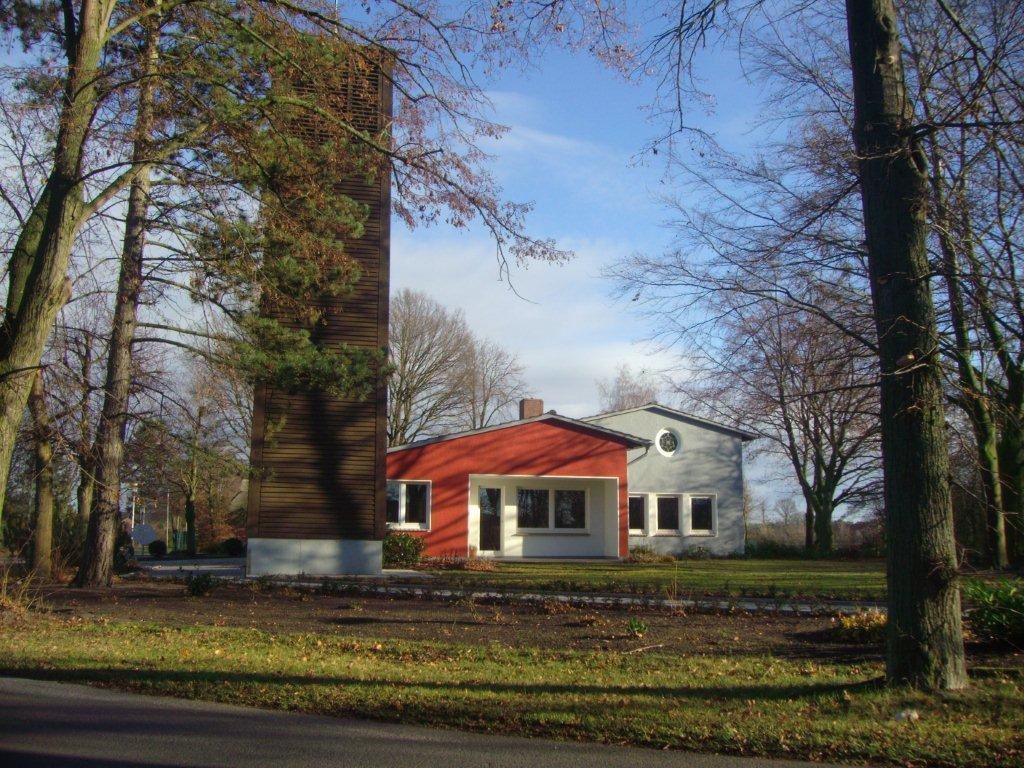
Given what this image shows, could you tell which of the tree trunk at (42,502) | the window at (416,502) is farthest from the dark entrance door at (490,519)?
the tree trunk at (42,502)

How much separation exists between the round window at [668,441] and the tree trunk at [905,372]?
2689cm

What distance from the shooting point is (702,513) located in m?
34.5

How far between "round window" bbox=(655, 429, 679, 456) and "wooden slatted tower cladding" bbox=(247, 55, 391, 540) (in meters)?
16.6

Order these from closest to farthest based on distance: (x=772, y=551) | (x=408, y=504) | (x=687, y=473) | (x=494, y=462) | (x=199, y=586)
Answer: (x=199, y=586), (x=408, y=504), (x=494, y=462), (x=687, y=473), (x=772, y=551)

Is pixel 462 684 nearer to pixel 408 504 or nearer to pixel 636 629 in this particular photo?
pixel 636 629

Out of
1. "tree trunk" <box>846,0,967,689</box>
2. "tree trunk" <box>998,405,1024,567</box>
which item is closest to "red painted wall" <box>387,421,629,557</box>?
"tree trunk" <box>998,405,1024,567</box>

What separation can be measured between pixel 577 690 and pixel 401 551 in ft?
56.0

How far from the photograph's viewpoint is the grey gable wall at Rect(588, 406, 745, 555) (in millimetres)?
33812

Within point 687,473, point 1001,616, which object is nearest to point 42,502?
point 1001,616

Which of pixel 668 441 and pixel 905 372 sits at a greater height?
pixel 668 441

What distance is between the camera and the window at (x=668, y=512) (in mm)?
34250

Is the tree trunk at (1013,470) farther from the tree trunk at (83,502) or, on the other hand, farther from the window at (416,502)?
the tree trunk at (83,502)

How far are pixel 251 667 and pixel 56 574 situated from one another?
43.7 ft

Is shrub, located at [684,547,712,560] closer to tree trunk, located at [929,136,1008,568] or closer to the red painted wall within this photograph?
the red painted wall
